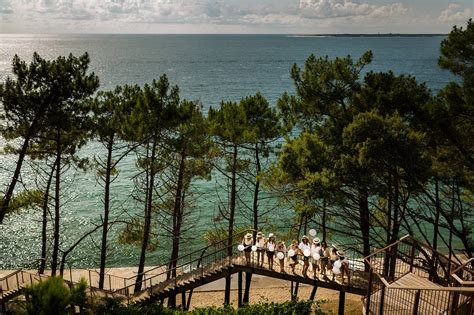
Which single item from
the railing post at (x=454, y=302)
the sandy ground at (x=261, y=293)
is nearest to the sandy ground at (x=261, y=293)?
the sandy ground at (x=261, y=293)

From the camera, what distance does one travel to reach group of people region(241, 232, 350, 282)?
47.5 feet

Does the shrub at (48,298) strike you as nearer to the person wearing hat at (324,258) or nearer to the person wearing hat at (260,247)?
the person wearing hat at (260,247)

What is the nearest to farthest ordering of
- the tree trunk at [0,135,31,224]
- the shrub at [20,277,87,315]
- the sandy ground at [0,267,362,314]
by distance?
the shrub at [20,277,87,315], the tree trunk at [0,135,31,224], the sandy ground at [0,267,362,314]

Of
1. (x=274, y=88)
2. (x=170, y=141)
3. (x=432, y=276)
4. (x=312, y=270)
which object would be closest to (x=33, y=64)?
(x=170, y=141)

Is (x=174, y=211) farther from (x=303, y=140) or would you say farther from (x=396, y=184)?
(x=396, y=184)

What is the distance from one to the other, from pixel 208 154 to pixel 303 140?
5.28 meters

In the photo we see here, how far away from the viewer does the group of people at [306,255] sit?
1447 centimetres

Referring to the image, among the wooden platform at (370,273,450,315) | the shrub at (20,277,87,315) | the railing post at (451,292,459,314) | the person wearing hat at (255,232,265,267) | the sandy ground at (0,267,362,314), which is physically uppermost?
the shrub at (20,277,87,315)

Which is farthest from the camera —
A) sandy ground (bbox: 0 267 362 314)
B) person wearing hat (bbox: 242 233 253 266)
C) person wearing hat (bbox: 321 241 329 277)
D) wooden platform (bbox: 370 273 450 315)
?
sandy ground (bbox: 0 267 362 314)

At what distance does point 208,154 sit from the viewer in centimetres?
1958

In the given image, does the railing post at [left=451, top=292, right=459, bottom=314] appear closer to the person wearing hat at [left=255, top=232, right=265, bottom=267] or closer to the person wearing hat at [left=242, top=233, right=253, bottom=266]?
the person wearing hat at [left=255, top=232, right=265, bottom=267]

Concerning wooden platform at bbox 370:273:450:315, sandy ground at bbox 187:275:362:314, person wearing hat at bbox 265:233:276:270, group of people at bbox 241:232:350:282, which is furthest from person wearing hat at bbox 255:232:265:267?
sandy ground at bbox 187:275:362:314

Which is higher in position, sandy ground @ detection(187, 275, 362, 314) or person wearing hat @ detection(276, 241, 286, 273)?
person wearing hat @ detection(276, 241, 286, 273)

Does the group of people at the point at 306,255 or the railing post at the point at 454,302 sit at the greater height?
the railing post at the point at 454,302
